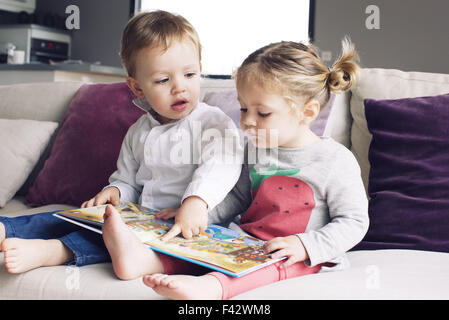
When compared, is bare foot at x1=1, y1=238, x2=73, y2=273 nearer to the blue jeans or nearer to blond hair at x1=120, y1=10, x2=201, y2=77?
the blue jeans

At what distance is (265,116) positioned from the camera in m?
1.04

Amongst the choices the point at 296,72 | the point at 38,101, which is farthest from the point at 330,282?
the point at 38,101

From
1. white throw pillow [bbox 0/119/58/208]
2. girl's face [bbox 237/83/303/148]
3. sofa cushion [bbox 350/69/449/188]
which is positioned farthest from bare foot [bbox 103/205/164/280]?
white throw pillow [bbox 0/119/58/208]

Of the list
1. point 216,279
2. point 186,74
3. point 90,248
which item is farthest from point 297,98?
point 90,248

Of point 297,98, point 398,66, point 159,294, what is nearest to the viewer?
point 159,294

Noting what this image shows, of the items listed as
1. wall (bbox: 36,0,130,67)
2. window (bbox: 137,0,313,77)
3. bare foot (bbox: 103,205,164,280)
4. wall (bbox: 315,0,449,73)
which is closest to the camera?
bare foot (bbox: 103,205,164,280)

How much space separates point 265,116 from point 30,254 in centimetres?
58

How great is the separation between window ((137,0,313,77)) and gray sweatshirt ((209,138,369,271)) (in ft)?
9.51

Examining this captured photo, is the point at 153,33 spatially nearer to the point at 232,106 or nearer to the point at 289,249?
the point at 232,106

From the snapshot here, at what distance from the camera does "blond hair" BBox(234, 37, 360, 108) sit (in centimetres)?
103

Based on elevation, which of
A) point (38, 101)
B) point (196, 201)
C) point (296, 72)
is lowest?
point (196, 201)

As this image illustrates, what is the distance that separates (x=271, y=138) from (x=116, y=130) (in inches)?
27.9

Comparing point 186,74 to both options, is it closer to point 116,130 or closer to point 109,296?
point 116,130

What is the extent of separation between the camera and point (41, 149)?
171cm
